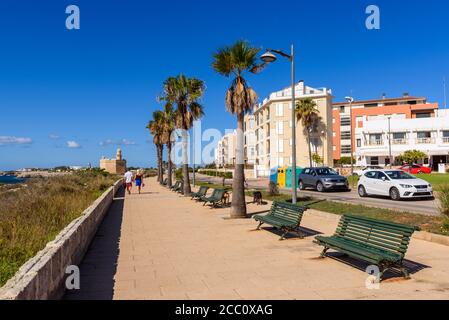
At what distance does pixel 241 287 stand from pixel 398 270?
2.71m

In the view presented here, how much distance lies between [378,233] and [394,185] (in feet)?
43.7

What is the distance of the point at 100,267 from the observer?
284 inches

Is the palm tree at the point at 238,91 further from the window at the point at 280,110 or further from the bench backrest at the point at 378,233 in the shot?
the window at the point at 280,110

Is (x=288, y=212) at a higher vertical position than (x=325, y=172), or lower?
lower

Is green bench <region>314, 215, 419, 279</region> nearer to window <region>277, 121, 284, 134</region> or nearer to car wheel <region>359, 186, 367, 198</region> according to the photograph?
car wheel <region>359, 186, 367, 198</region>

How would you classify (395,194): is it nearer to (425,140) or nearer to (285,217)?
(285,217)

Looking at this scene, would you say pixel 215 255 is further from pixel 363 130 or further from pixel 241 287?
pixel 363 130

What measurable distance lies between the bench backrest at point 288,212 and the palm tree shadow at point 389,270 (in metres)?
1.58

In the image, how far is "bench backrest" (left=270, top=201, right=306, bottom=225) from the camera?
925cm

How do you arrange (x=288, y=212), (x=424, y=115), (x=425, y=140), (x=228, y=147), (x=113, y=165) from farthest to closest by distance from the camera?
(x=228, y=147)
(x=113, y=165)
(x=424, y=115)
(x=425, y=140)
(x=288, y=212)

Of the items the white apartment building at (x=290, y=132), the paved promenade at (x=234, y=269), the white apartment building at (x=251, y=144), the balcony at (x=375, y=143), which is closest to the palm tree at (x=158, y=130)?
the white apartment building at (x=290, y=132)

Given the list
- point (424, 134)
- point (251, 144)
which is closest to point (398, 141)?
point (424, 134)

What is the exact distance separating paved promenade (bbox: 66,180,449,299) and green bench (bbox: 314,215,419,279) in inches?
12.4

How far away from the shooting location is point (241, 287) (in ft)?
18.7
